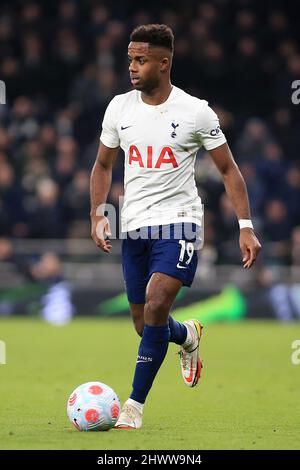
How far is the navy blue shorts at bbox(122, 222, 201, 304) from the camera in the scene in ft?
23.3

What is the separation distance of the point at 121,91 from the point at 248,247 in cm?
1217

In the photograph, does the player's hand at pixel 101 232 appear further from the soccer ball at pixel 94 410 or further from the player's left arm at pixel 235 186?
the soccer ball at pixel 94 410

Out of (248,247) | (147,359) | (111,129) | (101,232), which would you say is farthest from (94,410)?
(111,129)

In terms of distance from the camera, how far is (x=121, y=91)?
18938 mm

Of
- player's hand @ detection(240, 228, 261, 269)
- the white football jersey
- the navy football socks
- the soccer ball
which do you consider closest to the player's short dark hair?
→ the white football jersey

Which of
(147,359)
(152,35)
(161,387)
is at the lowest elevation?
(161,387)

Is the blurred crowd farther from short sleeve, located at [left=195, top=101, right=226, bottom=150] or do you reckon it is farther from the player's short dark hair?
the player's short dark hair

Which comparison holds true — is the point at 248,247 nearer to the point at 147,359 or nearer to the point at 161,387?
the point at 147,359

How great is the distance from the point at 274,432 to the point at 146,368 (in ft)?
2.82

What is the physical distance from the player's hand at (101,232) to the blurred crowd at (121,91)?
9563 mm

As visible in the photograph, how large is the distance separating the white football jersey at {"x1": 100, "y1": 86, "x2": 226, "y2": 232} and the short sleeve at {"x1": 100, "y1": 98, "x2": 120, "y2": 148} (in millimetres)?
98

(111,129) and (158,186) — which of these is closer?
(158,186)

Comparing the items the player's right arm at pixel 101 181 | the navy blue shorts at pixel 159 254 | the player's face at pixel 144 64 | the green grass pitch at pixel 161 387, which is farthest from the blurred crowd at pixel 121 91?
the player's face at pixel 144 64
